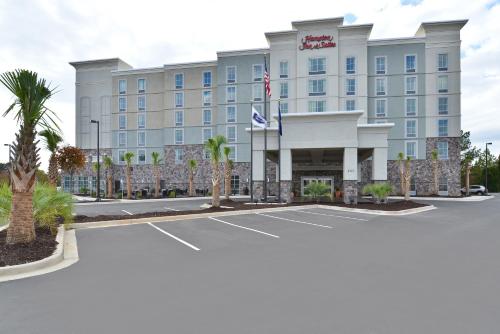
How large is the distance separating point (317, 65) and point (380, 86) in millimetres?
9142

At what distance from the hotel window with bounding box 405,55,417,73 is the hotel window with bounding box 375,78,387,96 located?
3.17m

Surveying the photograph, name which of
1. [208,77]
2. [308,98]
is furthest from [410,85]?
[208,77]

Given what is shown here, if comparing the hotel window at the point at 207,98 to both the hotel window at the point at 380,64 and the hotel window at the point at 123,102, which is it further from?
the hotel window at the point at 380,64

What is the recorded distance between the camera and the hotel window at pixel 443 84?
3852 cm

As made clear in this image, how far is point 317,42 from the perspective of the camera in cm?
3991

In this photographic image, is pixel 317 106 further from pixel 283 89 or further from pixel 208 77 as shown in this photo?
pixel 208 77

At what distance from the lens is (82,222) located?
42.8 ft

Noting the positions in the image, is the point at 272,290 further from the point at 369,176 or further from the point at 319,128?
the point at 369,176

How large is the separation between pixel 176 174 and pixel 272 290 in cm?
4132

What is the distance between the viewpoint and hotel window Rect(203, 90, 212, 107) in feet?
147

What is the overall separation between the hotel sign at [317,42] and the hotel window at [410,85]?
36.2 feet

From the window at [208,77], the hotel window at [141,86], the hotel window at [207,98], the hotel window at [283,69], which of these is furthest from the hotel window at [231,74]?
the hotel window at [141,86]

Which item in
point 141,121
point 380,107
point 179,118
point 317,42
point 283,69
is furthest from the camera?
point 141,121

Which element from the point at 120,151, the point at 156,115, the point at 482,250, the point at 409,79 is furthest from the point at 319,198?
the point at 120,151
